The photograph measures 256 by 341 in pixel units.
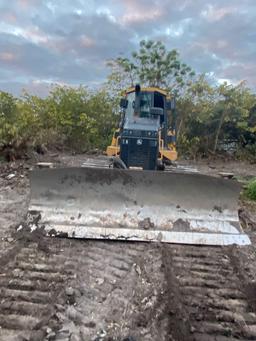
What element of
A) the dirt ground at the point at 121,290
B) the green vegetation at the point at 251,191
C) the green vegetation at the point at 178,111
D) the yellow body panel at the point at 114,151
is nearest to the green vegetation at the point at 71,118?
the green vegetation at the point at 178,111

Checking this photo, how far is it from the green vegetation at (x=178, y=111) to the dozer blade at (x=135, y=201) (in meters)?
9.15

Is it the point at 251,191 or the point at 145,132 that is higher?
the point at 145,132

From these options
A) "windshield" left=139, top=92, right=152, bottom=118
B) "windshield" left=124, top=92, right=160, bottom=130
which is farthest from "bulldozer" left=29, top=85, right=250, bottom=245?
"windshield" left=139, top=92, right=152, bottom=118

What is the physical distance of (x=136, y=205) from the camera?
4.91 m

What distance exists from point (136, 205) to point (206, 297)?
194 cm

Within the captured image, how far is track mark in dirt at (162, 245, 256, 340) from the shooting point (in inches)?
107

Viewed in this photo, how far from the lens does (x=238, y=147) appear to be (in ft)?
50.4

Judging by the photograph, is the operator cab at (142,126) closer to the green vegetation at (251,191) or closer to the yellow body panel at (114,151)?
the yellow body panel at (114,151)

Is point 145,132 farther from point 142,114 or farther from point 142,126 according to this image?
point 142,114

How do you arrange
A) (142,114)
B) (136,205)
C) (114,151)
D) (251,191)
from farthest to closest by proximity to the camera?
1. (251,191)
2. (142,114)
3. (114,151)
4. (136,205)

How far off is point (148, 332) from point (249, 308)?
3.24 ft

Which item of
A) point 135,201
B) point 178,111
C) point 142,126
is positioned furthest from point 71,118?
point 135,201

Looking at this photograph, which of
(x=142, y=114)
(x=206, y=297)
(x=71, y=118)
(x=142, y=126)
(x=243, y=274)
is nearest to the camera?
(x=206, y=297)

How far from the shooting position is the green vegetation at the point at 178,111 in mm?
14508
